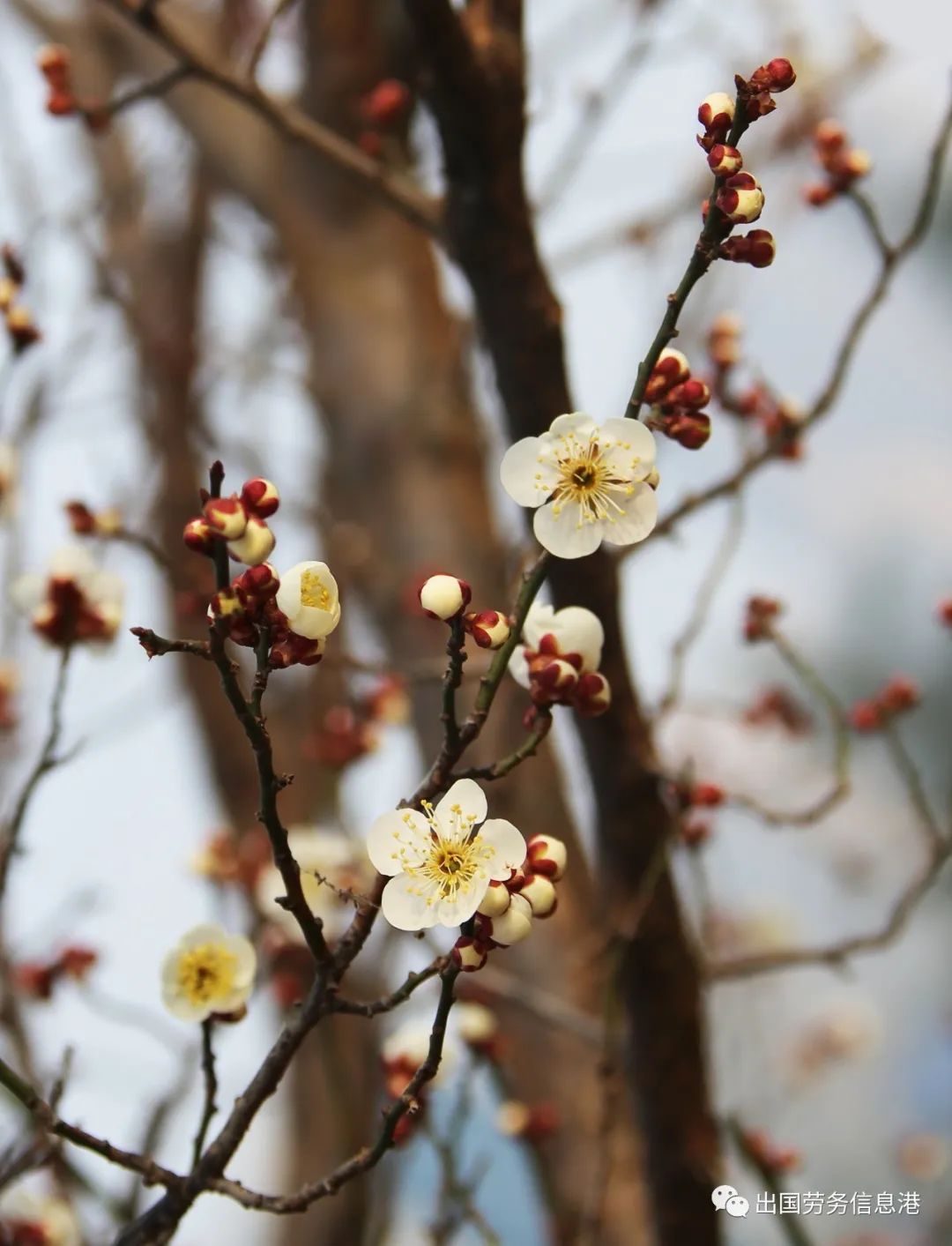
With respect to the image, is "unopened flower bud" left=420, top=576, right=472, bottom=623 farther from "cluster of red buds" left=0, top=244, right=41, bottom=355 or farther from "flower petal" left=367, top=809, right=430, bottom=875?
"cluster of red buds" left=0, top=244, right=41, bottom=355

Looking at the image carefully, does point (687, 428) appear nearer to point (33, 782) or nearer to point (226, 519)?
point (226, 519)

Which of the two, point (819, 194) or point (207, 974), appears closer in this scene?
point (207, 974)

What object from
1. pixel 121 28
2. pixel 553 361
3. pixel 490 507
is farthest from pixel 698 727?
pixel 121 28

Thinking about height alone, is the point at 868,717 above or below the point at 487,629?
above

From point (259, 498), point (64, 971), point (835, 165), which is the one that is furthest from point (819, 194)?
point (64, 971)

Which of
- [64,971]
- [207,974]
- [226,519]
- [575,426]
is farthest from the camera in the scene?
[64,971]

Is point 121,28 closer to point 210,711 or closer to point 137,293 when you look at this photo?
point 137,293

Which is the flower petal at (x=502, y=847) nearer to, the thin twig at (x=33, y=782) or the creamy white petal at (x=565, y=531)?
the creamy white petal at (x=565, y=531)
